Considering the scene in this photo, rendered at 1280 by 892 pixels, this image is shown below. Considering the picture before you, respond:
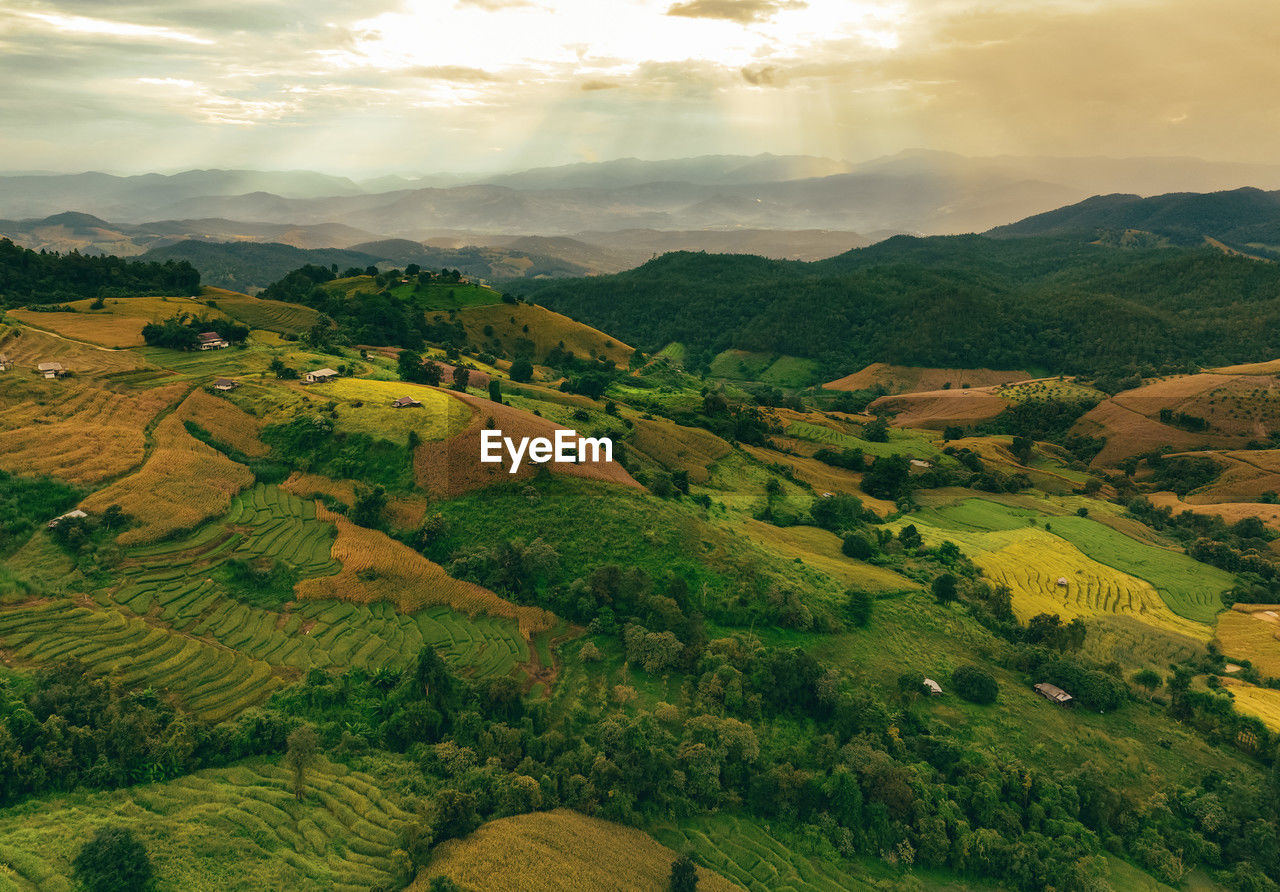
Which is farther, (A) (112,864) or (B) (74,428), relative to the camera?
(B) (74,428)

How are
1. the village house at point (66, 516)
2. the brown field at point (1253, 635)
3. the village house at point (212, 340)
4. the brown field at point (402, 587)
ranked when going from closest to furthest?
the village house at point (66, 516) → the brown field at point (402, 587) → the brown field at point (1253, 635) → the village house at point (212, 340)

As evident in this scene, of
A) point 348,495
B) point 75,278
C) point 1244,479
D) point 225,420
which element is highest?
point 75,278

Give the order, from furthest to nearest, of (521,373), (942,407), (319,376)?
(942,407), (521,373), (319,376)

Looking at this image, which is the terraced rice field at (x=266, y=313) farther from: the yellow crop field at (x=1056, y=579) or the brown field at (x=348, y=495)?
the yellow crop field at (x=1056, y=579)

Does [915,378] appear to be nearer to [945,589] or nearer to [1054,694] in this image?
[945,589]

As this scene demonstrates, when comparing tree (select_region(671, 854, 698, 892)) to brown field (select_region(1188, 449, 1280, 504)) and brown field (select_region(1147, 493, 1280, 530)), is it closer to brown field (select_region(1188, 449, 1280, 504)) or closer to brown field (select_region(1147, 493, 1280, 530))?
brown field (select_region(1147, 493, 1280, 530))

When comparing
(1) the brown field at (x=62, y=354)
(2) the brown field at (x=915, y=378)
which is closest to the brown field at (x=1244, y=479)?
(2) the brown field at (x=915, y=378)

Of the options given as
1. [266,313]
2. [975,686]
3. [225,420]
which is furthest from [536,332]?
[975,686]

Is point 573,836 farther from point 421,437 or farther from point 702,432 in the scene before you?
point 702,432
